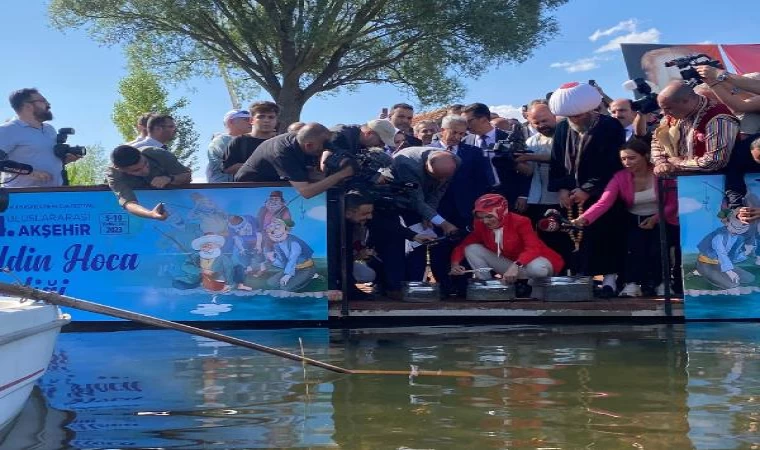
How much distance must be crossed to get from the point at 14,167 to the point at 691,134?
5.70 meters

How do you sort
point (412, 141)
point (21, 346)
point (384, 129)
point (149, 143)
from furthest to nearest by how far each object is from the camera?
1. point (412, 141)
2. point (384, 129)
3. point (149, 143)
4. point (21, 346)

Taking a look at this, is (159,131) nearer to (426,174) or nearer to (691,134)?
(426,174)

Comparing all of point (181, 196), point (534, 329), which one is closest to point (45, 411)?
point (181, 196)

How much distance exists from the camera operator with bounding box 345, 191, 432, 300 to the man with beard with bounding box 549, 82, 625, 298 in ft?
4.39

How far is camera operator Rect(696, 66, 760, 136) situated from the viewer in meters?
6.44

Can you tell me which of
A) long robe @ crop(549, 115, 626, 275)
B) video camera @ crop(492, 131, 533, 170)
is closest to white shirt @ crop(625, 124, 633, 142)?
long robe @ crop(549, 115, 626, 275)

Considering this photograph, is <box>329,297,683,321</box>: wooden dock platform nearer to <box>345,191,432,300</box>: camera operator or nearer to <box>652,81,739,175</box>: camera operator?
<box>345,191,432,300</box>: camera operator

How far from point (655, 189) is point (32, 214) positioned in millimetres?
5230

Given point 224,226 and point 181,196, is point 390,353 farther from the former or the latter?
point 181,196

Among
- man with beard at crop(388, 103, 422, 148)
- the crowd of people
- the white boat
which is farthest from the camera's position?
man with beard at crop(388, 103, 422, 148)

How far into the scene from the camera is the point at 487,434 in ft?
12.2

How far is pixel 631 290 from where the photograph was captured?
22.8 ft

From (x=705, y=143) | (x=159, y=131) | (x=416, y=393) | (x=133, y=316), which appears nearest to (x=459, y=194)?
(x=705, y=143)

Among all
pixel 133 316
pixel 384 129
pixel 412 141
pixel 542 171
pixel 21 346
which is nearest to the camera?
pixel 21 346
